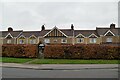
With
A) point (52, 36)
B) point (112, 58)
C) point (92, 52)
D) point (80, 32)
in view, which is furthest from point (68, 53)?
point (80, 32)

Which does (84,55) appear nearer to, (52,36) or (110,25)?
(52,36)

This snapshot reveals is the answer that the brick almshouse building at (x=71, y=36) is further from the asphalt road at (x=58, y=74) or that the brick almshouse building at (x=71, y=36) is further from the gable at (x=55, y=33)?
the asphalt road at (x=58, y=74)

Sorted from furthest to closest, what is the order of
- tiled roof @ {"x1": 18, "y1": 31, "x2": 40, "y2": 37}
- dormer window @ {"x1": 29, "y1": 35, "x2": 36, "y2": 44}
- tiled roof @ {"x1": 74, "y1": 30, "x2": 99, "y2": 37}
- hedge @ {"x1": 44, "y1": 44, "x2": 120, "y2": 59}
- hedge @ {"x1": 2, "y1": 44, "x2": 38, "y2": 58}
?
1. tiled roof @ {"x1": 18, "y1": 31, "x2": 40, "y2": 37}
2. dormer window @ {"x1": 29, "y1": 35, "x2": 36, "y2": 44}
3. tiled roof @ {"x1": 74, "y1": 30, "x2": 99, "y2": 37}
4. hedge @ {"x1": 2, "y1": 44, "x2": 38, "y2": 58}
5. hedge @ {"x1": 44, "y1": 44, "x2": 120, "y2": 59}

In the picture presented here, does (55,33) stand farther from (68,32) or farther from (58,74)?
(58,74)

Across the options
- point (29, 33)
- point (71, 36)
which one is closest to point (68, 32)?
point (71, 36)

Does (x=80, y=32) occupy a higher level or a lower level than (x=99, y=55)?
higher

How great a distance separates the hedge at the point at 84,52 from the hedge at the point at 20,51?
5.03 ft

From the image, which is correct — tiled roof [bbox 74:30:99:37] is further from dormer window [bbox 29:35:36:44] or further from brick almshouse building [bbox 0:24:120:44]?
dormer window [bbox 29:35:36:44]

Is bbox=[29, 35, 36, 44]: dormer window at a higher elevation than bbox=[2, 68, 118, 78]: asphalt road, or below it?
higher

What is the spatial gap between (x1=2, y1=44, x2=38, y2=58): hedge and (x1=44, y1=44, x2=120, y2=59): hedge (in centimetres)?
153

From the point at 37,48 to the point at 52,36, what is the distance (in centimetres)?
3033

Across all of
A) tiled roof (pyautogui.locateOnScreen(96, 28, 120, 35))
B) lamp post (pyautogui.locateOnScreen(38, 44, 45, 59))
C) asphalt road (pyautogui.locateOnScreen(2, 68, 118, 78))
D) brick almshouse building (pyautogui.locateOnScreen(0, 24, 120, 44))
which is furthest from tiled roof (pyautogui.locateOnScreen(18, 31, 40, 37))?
asphalt road (pyautogui.locateOnScreen(2, 68, 118, 78))

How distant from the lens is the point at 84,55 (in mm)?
29453

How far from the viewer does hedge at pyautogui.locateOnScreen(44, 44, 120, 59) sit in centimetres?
2917
